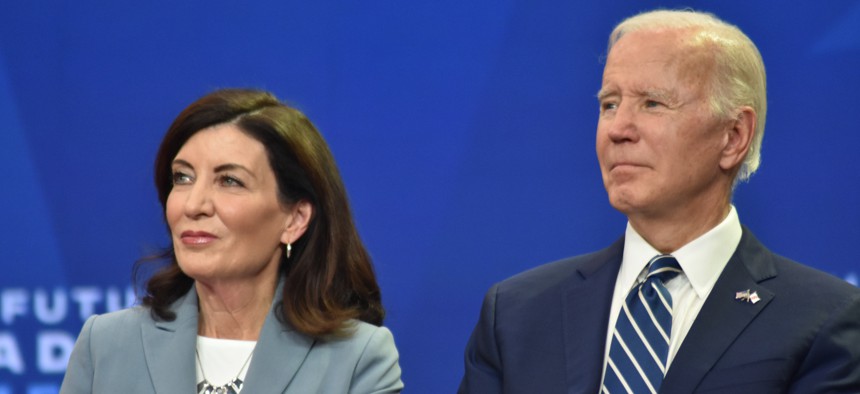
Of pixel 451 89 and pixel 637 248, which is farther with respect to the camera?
pixel 451 89

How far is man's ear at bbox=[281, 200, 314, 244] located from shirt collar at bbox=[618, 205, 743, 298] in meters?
0.95

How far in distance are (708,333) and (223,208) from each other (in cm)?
127

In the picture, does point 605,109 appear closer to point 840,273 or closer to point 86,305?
point 840,273

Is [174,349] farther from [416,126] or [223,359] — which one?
[416,126]

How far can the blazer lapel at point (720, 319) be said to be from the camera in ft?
8.81

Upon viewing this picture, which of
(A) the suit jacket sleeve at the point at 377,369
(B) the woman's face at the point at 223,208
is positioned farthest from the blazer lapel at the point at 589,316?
(B) the woman's face at the point at 223,208

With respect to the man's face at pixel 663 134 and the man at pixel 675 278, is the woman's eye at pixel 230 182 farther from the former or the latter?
the man's face at pixel 663 134

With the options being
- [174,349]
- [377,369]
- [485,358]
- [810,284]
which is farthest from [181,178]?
[810,284]

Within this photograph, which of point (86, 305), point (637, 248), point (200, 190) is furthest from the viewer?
point (86, 305)

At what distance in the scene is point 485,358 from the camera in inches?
117

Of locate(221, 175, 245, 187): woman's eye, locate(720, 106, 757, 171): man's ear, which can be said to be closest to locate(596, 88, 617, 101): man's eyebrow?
locate(720, 106, 757, 171): man's ear

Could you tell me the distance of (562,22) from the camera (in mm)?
4098

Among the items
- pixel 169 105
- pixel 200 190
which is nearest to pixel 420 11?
pixel 169 105

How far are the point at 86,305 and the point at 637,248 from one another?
1.95m
